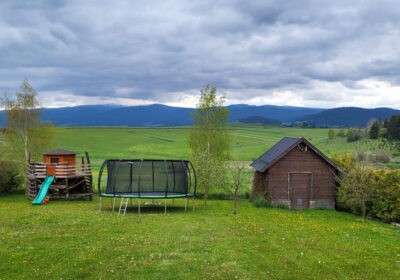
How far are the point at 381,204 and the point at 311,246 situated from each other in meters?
16.4

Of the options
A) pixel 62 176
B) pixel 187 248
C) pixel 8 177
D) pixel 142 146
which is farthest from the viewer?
pixel 142 146

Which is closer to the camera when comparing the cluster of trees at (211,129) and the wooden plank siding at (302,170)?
the wooden plank siding at (302,170)

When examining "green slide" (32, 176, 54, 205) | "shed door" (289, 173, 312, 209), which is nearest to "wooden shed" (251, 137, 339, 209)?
"shed door" (289, 173, 312, 209)

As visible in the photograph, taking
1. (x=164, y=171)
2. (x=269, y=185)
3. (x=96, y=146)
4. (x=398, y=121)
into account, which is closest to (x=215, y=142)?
(x=269, y=185)

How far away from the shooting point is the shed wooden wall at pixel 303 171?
A: 38.8 m

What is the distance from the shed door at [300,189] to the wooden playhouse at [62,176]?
20.3m

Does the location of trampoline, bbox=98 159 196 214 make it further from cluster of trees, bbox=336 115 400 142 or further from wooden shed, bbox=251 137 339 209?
A: cluster of trees, bbox=336 115 400 142

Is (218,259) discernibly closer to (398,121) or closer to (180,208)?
(180,208)

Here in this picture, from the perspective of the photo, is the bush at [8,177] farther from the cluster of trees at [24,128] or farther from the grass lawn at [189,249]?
the grass lawn at [189,249]

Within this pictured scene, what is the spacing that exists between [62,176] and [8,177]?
810 cm

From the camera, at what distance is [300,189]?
128 ft

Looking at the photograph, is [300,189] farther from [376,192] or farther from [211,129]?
[211,129]

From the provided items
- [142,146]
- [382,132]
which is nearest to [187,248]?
[382,132]

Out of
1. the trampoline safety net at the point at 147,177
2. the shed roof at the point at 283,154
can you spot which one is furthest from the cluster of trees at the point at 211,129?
the trampoline safety net at the point at 147,177
